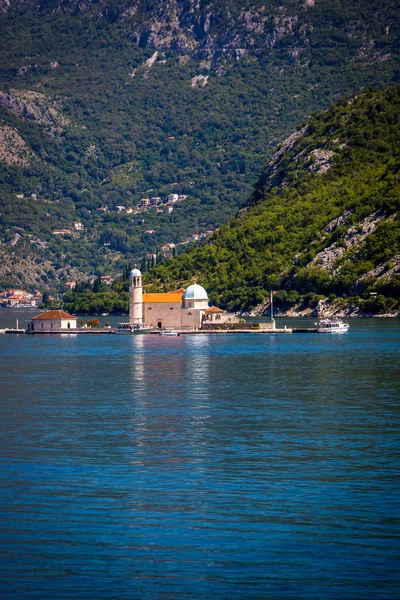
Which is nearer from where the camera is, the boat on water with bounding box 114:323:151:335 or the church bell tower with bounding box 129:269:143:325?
the boat on water with bounding box 114:323:151:335

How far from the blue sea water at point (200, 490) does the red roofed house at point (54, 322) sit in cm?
9787

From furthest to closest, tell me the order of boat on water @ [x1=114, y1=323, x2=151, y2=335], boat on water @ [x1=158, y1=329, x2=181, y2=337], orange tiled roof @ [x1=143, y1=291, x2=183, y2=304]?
orange tiled roof @ [x1=143, y1=291, x2=183, y2=304]
boat on water @ [x1=114, y1=323, x2=151, y2=335]
boat on water @ [x1=158, y1=329, x2=181, y2=337]

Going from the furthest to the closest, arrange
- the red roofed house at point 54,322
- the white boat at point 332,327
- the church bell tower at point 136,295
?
1. the red roofed house at point 54,322
2. the church bell tower at point 136,295
3. the white boat at point 332,327

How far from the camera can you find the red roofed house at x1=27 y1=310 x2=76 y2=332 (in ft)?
591

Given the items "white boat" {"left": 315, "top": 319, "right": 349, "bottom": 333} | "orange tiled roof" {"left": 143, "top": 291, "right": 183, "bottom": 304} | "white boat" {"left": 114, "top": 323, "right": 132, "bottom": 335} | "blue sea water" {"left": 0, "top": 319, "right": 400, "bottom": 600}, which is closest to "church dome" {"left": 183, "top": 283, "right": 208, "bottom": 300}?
"orange tiled roof" {"left": 143, "top": 291, "right": 183, "bottom": 304}

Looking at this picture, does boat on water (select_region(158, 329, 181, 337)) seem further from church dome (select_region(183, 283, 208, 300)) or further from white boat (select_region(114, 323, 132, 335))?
church dome (select_region(183, 283, 208, 300))

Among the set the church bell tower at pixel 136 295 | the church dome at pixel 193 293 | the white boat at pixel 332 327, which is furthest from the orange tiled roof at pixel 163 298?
the white boat at pixel 332 327

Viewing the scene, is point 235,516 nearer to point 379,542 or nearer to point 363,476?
point 379,542

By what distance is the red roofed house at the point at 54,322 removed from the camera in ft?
591

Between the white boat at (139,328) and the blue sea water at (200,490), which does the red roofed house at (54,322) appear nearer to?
the white boat at (139,328)

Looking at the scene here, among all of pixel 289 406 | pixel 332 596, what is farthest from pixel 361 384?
pixel 332 596

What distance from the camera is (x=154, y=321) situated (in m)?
175

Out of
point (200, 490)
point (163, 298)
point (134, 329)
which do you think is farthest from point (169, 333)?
point (200, 490)

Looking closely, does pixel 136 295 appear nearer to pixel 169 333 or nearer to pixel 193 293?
pixel 193 293
